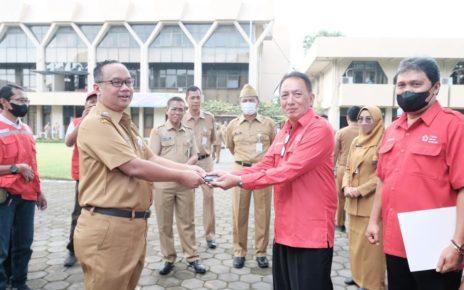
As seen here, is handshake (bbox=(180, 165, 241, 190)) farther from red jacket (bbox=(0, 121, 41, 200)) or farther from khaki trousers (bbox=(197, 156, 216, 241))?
khaki trousers (bbox=(197, 156, 216, 241))

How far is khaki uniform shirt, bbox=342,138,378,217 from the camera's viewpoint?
3.84m

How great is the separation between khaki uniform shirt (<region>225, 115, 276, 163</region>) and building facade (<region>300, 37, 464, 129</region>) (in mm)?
19736

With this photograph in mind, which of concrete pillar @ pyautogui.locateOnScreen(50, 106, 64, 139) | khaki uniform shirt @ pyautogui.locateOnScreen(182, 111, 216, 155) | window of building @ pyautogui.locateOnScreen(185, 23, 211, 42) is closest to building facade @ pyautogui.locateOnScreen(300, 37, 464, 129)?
window of building @ pyautogui.locateOnScreen(185, 23, 211, 42)

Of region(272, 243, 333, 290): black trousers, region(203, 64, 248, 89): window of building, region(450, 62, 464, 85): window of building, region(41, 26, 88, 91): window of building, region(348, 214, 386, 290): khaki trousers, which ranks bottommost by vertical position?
region(348, 214, 386, 290): khaki trousers

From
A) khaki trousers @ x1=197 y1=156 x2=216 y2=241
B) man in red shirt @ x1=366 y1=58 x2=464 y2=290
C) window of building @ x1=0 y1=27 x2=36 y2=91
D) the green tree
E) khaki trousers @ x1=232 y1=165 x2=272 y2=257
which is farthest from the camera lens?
the green tree

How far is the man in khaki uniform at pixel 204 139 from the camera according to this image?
5445mm

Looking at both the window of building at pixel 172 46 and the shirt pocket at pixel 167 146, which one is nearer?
the shirt pocket at pixel 167 146

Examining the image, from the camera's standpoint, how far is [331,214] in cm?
265

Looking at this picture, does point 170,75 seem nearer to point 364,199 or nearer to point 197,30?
point 197,30

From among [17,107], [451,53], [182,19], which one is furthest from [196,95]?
[182,19]

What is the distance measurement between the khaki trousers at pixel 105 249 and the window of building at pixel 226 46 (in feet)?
103

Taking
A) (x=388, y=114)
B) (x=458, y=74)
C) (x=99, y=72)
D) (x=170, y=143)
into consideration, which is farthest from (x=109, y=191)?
(x=458, y=74)

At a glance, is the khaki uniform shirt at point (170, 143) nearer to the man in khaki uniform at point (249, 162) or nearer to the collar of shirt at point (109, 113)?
the man in khaki uniform at point (249, 162)

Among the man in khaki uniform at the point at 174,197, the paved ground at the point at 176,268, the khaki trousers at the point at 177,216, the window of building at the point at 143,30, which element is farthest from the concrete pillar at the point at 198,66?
the khaki trousers at the point at 177,216
